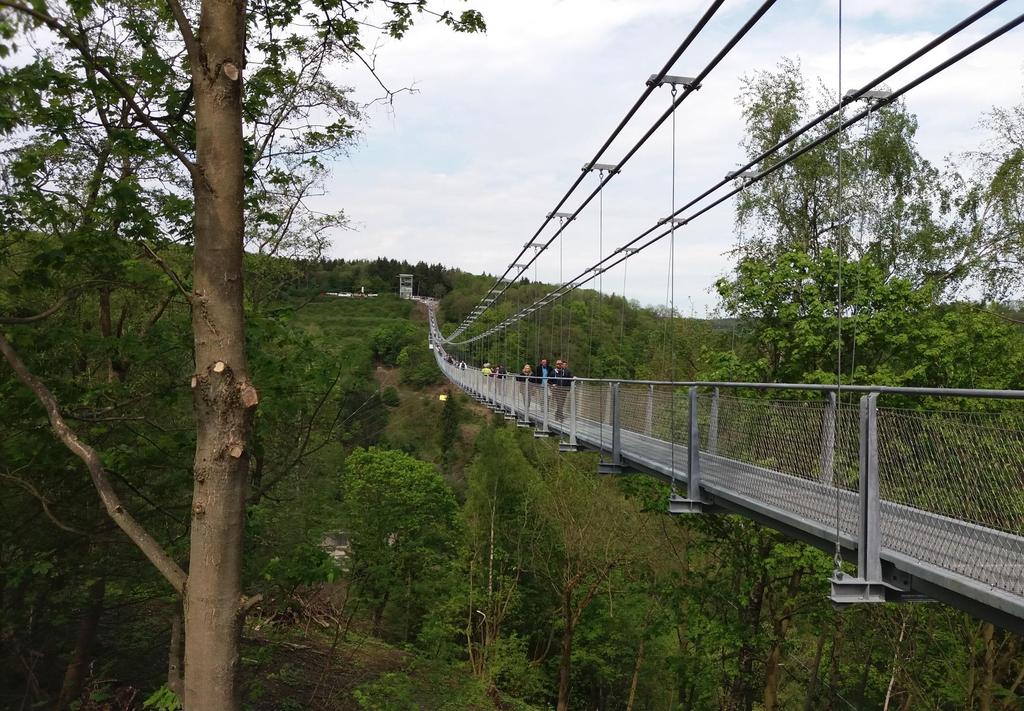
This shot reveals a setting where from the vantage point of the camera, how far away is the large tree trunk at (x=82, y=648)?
18.9ft

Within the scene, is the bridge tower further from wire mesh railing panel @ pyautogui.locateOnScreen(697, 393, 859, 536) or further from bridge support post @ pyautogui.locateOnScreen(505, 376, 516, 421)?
wire mesh railing panel @ pyautogui.locateOnScreen(697, 393, 859, 536)

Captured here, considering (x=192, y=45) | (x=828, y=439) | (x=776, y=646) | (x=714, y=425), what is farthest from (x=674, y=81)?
(x=776, y=646)

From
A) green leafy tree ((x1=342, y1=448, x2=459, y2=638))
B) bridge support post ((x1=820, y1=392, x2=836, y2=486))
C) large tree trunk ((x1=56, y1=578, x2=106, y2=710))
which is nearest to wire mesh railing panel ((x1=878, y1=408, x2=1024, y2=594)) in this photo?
bridge support post ((x1=820, y1=392, x2=836, y2=486))

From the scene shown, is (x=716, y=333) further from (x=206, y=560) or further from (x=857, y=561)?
(x=206, y=560)

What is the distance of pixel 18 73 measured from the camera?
11.7 feet

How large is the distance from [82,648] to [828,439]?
532 cm

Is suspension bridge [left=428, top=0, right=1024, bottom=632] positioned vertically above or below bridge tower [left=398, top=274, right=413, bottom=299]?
below

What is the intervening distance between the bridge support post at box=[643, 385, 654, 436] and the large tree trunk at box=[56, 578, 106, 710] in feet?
13.0

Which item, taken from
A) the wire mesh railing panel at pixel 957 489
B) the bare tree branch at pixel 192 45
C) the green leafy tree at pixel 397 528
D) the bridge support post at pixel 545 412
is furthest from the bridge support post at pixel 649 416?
the green leafy tree at pixel 397 528

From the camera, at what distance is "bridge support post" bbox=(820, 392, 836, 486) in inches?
143

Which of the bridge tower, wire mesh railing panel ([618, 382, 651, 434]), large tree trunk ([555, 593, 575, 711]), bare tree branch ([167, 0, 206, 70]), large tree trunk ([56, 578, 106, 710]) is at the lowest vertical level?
large tree trunk ([555, 593, 575, 711])

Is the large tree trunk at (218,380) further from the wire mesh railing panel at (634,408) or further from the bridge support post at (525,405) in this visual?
the bridge support post at (525,405)

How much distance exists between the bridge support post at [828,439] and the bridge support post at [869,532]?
44cm

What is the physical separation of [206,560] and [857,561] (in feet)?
7.93
